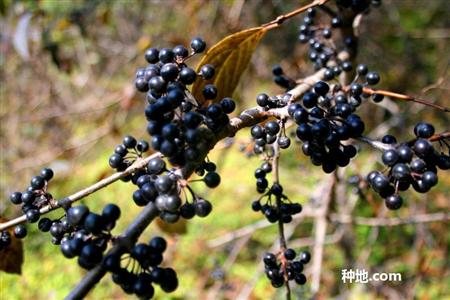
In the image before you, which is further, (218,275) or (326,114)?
(218,275)

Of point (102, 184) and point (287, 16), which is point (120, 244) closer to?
point (102, 184)

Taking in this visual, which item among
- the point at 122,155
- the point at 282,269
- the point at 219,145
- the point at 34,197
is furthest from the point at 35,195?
the point at 219,145

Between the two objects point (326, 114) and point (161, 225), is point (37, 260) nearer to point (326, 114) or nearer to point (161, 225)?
point (161, 225)

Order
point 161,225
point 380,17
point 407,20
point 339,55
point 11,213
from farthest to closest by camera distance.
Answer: point 407,20 < point 11,213 < point 380,17 < point 161,225 < point 339,55

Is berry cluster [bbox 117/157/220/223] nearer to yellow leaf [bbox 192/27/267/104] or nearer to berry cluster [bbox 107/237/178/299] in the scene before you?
berry cluster [bbox 107/237/178/299]

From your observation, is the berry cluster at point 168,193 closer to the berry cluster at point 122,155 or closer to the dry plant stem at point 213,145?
the dry plant stem at point 213,145

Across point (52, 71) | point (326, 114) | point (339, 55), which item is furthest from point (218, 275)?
point (52, 71)

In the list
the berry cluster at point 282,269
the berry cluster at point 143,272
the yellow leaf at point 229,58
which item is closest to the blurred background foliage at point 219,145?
the berry cluster at point 282,269

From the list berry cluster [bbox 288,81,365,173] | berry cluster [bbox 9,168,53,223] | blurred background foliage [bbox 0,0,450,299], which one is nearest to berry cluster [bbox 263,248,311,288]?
berry cluster [bbox 288,81,365,173]
